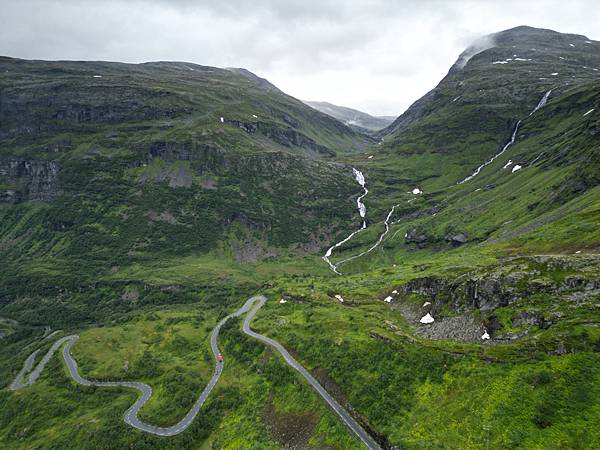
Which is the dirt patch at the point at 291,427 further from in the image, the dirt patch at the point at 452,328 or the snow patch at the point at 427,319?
the snow patch at the point at 427,319

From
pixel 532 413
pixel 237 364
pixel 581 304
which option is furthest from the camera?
A: pixel 237 364

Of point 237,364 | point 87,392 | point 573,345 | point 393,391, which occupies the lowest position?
point 87,392

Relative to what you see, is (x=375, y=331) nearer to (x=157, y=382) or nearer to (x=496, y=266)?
(x=496, y=266)

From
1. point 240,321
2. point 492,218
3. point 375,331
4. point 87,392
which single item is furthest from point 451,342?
point 492,218

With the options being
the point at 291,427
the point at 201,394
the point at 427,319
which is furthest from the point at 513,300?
the point at 201,394

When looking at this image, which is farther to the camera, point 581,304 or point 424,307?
point 424,307

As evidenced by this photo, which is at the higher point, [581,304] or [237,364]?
[581,304]

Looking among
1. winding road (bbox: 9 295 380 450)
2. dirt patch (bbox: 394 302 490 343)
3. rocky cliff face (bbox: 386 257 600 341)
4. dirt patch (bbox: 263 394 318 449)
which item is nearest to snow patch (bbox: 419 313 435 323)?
dirt patch (bbox: 394 302 490 343)
